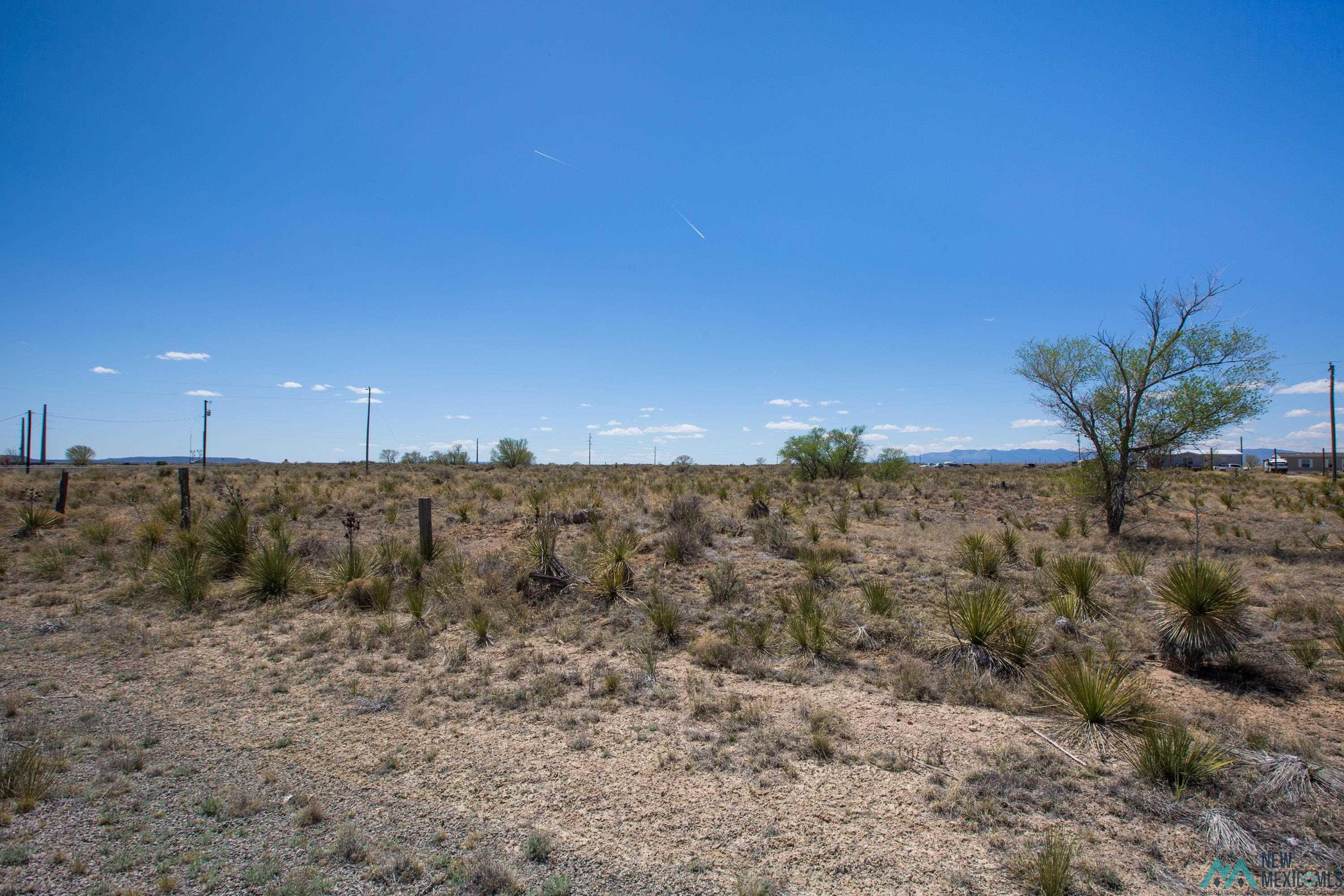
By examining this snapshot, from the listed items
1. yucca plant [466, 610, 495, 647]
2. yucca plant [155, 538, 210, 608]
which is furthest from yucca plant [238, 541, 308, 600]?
yucca plant [466, 610, 495, 647]

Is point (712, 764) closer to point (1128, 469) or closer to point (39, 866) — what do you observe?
point (39, 866)

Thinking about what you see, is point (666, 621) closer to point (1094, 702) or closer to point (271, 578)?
point (1094, 702)

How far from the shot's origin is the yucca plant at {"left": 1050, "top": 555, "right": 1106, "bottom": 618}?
1014 centimetres

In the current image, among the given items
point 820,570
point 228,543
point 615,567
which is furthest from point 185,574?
point 820,570

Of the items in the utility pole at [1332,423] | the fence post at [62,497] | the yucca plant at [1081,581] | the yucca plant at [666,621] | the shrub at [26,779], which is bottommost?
the shrub at [26,779]

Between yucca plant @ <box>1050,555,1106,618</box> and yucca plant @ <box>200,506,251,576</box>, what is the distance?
15.1 metres

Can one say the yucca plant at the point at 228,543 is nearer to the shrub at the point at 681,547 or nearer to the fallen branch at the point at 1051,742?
the shrub at the point at 681,547

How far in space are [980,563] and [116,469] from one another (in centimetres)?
5498

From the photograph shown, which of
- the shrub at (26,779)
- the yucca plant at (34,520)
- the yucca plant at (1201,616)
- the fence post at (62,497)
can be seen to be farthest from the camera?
the fence post at (62,497)

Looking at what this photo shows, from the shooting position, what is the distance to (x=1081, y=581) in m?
10.6

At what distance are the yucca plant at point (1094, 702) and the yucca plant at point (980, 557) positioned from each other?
18.1 feet

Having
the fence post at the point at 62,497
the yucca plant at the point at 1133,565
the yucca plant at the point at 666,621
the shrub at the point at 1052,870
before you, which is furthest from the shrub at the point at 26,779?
the fence post at the point at 62,497

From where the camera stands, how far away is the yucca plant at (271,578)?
11477 mm

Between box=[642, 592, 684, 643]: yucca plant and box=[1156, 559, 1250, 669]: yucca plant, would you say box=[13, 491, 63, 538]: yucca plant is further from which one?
box=[1156, 559, 1250, 669]: yucca plant
